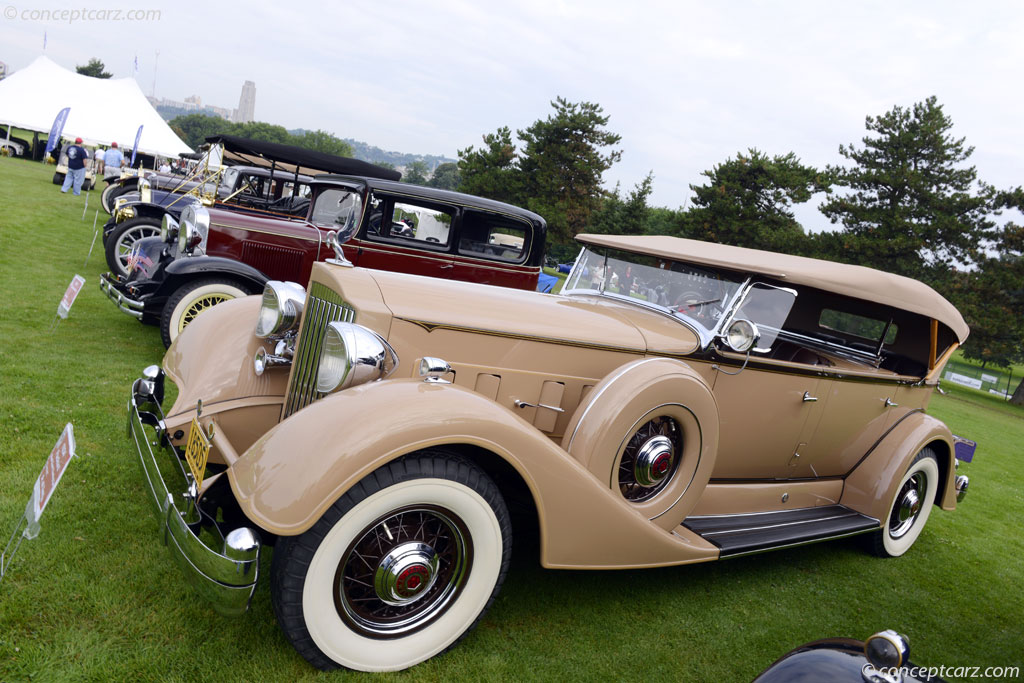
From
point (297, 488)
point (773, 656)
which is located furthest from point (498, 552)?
point (773, 656)

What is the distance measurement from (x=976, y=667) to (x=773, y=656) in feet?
3.98

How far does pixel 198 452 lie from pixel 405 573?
1071 mm

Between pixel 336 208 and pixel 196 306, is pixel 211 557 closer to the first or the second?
pixel 196 306

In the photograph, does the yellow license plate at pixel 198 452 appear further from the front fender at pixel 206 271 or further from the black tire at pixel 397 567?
the front fender at pixel 206 271

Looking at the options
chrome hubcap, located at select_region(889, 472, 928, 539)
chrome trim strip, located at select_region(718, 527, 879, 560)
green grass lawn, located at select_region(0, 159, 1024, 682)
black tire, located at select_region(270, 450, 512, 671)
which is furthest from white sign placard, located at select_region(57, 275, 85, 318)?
Answer: chrome hubcap, located at select_region(889, 472, 928, 539)

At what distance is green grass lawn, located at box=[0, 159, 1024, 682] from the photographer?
2.35 metres

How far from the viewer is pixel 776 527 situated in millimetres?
3703

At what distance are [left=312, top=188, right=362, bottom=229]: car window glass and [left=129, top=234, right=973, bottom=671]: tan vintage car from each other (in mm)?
2844

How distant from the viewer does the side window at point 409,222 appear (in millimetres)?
6562

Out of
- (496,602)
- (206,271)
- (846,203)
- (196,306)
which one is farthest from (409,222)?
(846,203)

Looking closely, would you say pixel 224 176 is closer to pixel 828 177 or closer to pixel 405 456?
pixel 405 456

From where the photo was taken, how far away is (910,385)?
464 cm

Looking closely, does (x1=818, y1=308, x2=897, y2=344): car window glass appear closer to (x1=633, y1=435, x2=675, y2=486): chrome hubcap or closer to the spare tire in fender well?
the spare tire in fender well

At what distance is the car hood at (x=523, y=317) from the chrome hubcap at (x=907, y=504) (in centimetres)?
246
